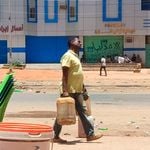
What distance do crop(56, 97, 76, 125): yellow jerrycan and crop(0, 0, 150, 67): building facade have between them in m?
49.3

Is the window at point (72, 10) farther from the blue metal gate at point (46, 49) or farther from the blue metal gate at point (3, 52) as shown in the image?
the blue metal gate at point (3, 52)

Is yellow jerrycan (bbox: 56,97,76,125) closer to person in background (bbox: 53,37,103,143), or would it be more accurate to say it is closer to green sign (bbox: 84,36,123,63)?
person in background (bbox: 53,37,103,143)

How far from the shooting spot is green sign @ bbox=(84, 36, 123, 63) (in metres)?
Answer: 59.8

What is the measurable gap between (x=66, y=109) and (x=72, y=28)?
1987 inches

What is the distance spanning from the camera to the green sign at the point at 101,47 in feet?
196

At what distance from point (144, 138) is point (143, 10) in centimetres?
4898

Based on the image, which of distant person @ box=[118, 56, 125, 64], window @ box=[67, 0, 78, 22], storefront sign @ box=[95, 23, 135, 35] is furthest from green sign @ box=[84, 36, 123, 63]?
distant person @ box=[118, 56, 125, 64]

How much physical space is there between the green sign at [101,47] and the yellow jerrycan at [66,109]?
4946cm

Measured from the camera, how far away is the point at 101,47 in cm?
6009

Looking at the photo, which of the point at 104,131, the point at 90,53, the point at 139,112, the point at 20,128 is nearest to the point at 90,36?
the point at 90,53

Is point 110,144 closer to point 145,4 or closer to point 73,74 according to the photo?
point 73,74

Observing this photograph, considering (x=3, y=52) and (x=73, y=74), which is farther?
(x=3, y=52)

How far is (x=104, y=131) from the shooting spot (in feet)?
39.3

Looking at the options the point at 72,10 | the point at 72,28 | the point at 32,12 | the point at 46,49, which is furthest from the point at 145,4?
the point at 32,12
